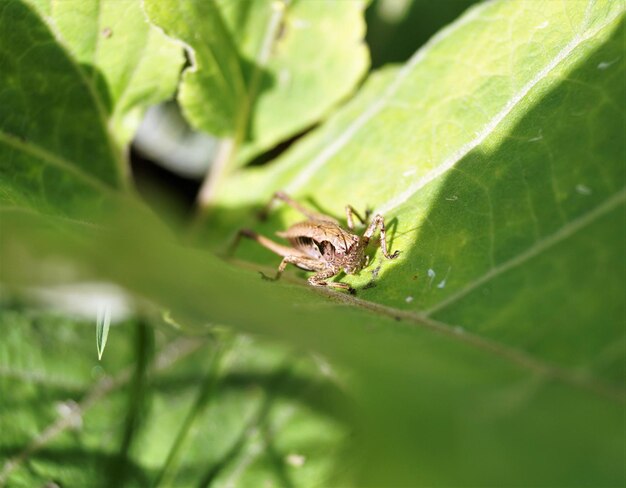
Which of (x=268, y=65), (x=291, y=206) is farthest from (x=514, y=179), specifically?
(x=268, y=65)

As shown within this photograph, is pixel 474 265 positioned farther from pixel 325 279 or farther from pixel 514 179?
pixel 325 279

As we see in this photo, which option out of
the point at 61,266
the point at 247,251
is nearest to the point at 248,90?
the point at 247,251

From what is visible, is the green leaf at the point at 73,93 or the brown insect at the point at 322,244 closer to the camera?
the green leaf at the point at 73,93

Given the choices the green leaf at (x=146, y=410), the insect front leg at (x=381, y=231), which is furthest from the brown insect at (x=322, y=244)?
the green leaf at (x=146, y=410)

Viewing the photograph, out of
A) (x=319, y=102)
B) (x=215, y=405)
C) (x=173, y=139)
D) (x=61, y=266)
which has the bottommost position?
(x=215, y=405)

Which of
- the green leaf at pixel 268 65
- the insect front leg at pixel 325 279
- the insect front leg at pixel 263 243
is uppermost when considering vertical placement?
the green leaf at pixel 268 65

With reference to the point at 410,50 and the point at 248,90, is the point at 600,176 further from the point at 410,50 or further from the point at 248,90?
the point at 410,50

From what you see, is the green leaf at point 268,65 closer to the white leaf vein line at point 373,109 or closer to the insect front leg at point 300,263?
the white leaf vein line at point 373,109
